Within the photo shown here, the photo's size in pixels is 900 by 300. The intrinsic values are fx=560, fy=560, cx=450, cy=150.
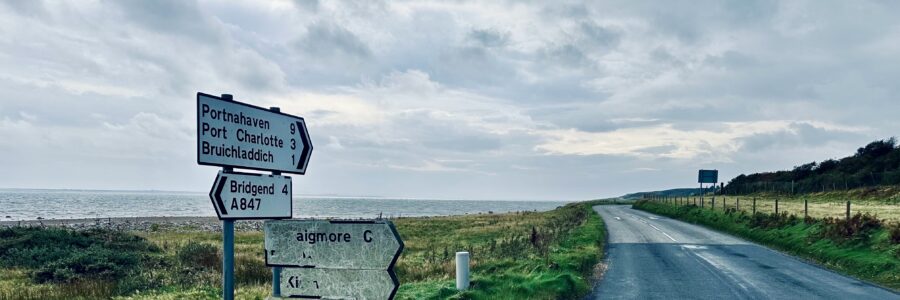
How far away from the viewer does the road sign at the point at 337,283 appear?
5.13 metres

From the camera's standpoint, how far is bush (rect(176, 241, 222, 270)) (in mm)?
20797

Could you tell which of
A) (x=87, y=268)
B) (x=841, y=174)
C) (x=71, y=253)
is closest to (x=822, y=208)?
(x=87, y=268)

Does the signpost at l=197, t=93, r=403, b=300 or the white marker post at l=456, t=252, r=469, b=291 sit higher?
the signpost at l=197, t=93, r=403, b=300

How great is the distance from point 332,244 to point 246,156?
1.15m

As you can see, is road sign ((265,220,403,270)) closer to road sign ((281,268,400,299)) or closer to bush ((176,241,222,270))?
road sign ((281,268,400,299))

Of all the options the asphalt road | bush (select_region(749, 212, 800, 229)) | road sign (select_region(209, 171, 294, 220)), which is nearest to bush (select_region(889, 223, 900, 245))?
the asphalt road

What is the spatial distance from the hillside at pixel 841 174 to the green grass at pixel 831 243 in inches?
1928

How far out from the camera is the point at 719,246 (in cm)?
2320

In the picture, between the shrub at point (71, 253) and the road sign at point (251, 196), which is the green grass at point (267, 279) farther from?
the road sign at point (251, 196)

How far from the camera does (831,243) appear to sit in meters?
20.7

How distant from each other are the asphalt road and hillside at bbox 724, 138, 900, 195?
59423 mm

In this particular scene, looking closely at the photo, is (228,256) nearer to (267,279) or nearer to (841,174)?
(267,279)

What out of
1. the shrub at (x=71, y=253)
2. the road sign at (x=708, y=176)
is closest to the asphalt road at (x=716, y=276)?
the shrub at (x=71, y=253)

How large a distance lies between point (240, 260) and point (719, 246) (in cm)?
1928
